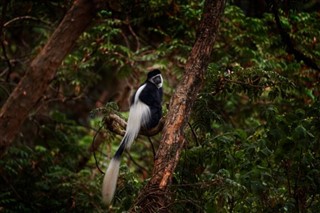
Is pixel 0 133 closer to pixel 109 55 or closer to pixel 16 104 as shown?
pixel 16 104

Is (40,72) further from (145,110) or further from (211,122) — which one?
(211,122)

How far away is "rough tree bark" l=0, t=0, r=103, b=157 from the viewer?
3.97m

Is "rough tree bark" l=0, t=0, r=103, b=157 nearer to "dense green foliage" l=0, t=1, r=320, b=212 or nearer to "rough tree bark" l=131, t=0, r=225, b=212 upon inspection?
"dense green foliage" l=0, t=1, r=320, b=212

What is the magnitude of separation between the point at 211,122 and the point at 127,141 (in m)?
0.84

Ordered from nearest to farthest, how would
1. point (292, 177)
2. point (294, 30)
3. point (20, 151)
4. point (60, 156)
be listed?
point (292, 177), point (294, 30), point (20, 151), point (60, 156)

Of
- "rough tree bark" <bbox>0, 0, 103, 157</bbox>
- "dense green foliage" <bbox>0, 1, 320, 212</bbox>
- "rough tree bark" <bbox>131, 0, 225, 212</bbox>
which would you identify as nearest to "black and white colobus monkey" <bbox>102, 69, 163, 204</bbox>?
"dense green foliage" <bbox>0, 1, 320, 212</bbox>

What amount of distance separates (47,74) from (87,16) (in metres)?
0.62

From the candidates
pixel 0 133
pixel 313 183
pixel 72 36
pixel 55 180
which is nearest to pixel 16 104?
pixel 0 133

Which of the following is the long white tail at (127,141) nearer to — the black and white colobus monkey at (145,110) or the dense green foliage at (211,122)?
the black and white colobus monkey at (145,110)

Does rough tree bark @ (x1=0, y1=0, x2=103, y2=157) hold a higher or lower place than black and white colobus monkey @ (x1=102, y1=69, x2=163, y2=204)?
higher

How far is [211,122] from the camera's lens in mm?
3891

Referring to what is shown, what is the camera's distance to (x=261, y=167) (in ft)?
9.57

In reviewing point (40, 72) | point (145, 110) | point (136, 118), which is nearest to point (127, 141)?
point (136, 118)

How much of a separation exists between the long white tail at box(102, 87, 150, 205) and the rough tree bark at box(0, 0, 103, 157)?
783 mm
